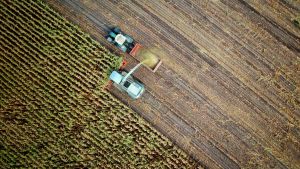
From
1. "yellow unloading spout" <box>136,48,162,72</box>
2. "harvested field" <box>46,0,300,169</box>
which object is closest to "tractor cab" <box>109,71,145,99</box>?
"harvested field" <box>46,0,300,169</box>

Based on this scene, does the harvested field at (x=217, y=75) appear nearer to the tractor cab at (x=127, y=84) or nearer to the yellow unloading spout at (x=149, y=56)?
the yellow unloading spout at (x=149, y=56)

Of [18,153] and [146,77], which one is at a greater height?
[146,77]

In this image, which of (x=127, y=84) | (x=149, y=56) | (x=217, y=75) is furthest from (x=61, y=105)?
(x=217, y=75)

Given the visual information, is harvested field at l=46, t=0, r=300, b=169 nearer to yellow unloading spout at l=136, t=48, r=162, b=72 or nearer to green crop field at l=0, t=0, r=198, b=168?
yellow unloading spout at l=136, t=48, r=162, b=72

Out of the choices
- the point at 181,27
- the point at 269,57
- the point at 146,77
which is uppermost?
the point at 269,57

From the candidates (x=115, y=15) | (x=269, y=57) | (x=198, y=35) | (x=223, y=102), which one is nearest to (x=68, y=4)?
(x=115, y=15)

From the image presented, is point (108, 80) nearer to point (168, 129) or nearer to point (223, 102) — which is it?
point (168, 129)
